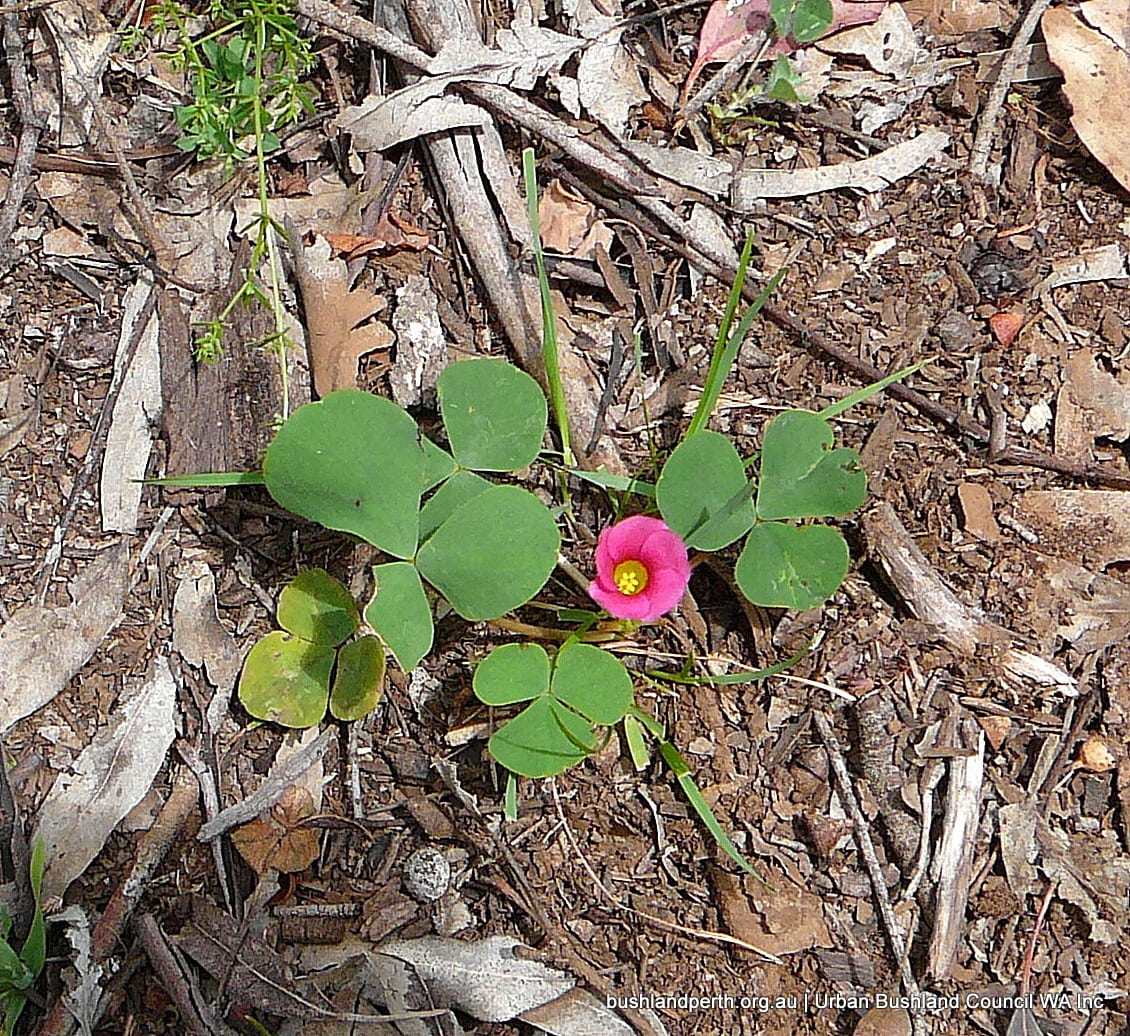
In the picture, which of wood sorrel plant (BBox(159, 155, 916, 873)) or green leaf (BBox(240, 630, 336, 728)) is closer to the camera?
wood sorrel plant (BBox(159, 155, 916, 873))

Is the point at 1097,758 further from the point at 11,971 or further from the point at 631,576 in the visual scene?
the point at 11,971

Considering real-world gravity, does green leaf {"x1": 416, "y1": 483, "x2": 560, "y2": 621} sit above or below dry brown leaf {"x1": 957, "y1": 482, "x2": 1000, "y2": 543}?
above

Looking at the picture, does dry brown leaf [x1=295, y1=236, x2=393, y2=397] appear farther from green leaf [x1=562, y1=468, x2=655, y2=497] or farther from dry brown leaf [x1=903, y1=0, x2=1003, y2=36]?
dry brown leaf [x1=903, y1=0, x2=1003, y2=36]

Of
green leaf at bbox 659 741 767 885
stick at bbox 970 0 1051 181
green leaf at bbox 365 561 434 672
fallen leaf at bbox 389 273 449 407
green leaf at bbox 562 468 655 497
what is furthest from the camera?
stick at bbox 970 0 1051 181

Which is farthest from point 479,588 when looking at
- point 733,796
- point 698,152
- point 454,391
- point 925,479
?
point 698,152

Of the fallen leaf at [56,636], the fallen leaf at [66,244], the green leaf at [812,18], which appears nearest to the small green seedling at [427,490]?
the fallen leaf at [56,636]

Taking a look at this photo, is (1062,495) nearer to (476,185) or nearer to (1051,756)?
(1051,756)

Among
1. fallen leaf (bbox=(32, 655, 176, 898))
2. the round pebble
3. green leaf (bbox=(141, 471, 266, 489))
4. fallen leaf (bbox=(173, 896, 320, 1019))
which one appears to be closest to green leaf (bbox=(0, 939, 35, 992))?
fallen leaf (bbox=(32, 655, 176, 898))

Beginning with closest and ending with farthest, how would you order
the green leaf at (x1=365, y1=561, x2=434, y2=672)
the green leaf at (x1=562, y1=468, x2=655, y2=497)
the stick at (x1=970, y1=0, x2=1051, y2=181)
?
1. the green leaf at (x1=365, y1=561, x2=434, y2=672)
2. the green leaf at (x1=562, y1=468, x2=655, y2=497)
3. the stick at (x1=970, y1=0, x2=1051, y2=181)
